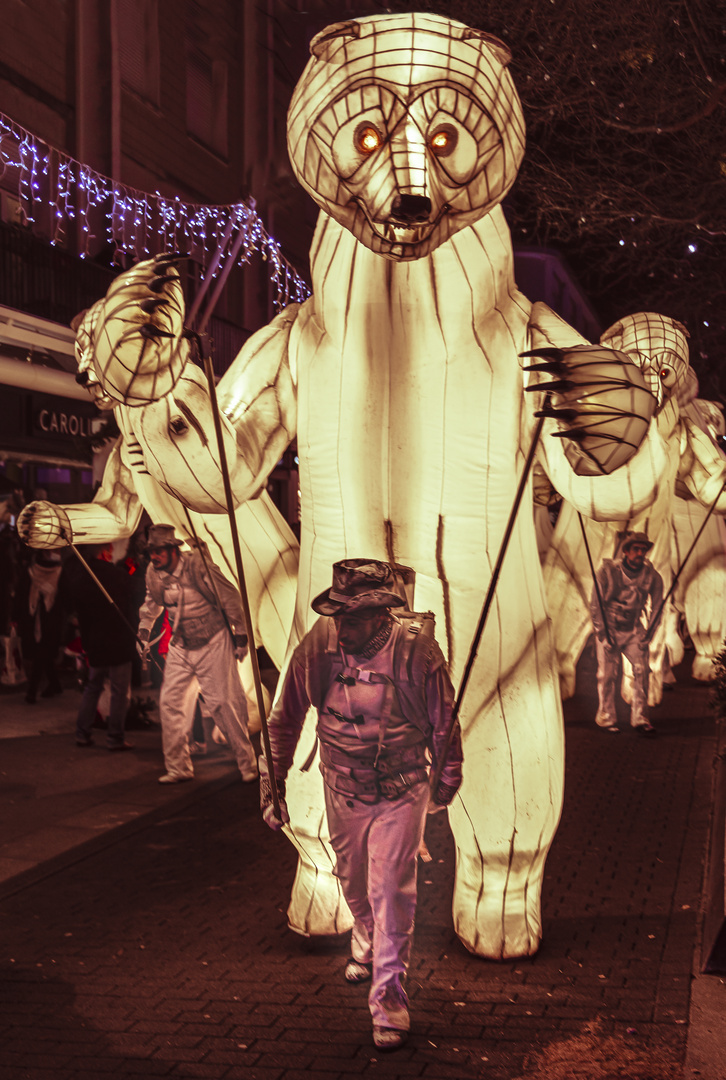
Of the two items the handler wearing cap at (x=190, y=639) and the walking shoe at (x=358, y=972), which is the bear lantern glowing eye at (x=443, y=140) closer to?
the walking shoe at (x=358, y=972)

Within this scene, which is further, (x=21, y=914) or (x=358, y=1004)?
(x=21, y=914)

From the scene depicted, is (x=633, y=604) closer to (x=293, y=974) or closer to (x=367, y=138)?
(x=293, y=974)

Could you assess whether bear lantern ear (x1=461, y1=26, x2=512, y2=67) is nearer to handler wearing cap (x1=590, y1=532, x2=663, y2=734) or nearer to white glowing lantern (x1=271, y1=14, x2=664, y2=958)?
white glowing lantern (x1=271, y1=14, x2=664, y2=958)

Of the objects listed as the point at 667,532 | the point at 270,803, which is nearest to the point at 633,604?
the point at 667,532

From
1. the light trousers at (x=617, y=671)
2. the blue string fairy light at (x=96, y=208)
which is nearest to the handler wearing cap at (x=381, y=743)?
the light trousers at (x=617, y=671)

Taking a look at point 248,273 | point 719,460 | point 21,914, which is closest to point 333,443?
point 21,914

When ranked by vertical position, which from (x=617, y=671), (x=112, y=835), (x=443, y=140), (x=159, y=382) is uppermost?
(x=443, y=140)

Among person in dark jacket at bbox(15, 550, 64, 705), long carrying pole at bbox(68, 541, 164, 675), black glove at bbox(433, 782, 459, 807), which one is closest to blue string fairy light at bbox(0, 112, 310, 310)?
person in dark jacket at bbox(15, 550, 64, 705)

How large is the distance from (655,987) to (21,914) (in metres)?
2.78

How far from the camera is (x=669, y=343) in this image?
6.98 metres

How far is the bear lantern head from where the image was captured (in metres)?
3.34

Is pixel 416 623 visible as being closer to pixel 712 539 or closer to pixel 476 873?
pixel 476 873

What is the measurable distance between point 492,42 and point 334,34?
0.48 meters

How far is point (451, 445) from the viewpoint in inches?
151
